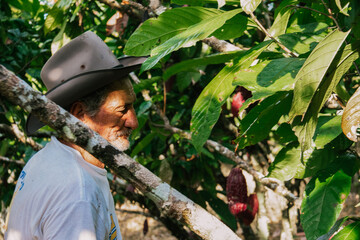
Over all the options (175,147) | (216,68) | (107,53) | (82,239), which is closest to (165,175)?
(175,147)

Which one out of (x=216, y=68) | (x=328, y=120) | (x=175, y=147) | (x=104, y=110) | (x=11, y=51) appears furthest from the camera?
(x=11, y=51)

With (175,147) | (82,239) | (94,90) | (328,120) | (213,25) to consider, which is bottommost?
(175,147)

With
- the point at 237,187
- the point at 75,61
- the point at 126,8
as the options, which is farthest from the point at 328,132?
the point at 126,8

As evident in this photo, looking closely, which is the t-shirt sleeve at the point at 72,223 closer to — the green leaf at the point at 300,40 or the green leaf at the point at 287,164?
the green leaf at the point at 287,164

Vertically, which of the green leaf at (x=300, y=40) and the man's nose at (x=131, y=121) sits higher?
the green leaf at (x=300, y=40)

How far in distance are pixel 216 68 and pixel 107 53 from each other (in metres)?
1.16

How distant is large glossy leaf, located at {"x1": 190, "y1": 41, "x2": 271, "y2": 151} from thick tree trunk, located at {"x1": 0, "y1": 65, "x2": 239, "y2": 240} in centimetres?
19

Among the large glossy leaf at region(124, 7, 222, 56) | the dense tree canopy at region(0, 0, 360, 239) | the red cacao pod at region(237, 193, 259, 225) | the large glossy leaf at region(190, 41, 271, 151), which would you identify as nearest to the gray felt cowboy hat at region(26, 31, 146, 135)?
the dense tree canopy at region(0, 0, 360, 239)

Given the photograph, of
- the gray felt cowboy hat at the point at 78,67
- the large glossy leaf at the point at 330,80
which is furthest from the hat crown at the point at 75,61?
the large glossy leaf at the point at 330,80

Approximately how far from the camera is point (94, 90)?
1863 mm

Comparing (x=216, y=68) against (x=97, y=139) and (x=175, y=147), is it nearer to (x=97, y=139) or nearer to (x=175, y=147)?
(x=175, y=147)

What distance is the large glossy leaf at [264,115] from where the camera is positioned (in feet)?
4.13

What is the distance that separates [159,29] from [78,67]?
64 centimetres

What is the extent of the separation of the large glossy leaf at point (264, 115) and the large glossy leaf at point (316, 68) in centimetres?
21
